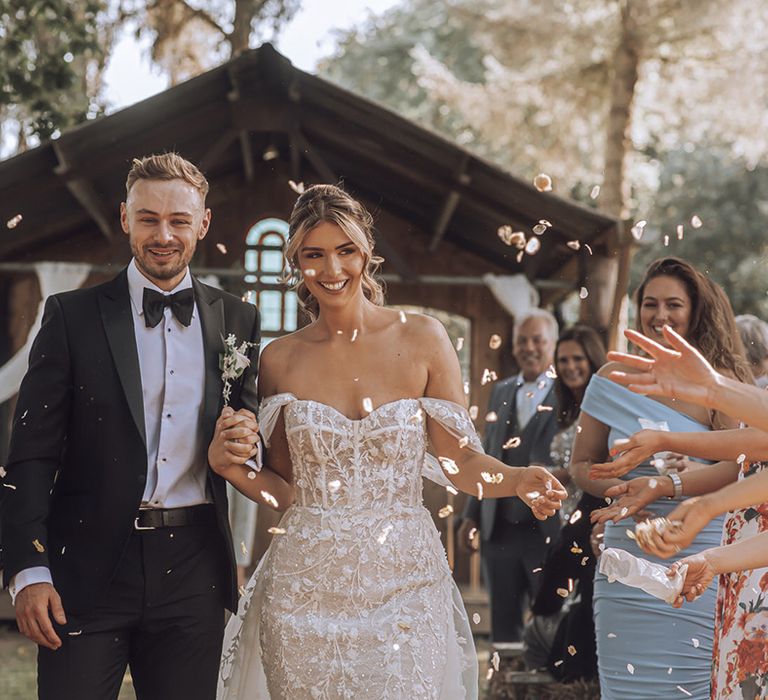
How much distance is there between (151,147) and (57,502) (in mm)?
7296

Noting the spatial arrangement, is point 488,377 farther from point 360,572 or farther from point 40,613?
point 40,613

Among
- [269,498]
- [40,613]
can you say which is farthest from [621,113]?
[40,613]

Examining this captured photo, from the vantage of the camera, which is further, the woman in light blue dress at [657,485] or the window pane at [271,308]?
the window pane at [271,308]

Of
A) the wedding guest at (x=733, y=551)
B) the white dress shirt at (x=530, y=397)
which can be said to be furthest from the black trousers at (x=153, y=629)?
the white dress shirt at (x=530, y=397)

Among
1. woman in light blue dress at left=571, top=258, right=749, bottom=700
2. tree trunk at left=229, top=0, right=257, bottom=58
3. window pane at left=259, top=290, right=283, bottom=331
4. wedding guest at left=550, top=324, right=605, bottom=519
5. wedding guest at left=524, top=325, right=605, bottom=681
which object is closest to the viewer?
woman in light blue dress at left=571, top=258, right=749, bottom=700

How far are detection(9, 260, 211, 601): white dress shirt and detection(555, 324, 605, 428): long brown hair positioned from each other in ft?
10.8

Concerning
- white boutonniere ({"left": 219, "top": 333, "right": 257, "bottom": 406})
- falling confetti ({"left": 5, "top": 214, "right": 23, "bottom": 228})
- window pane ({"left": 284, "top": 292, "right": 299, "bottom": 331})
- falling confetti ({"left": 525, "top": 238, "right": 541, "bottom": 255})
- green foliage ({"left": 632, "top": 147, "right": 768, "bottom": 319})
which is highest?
green foliage ({"left": 632, "top": 147, "right": 768, "bottom": 319})

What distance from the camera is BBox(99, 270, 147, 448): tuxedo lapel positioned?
3.60 meters

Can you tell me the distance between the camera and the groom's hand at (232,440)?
351 centimetres

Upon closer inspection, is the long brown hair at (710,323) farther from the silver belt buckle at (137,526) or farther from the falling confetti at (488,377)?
the falling confetti at (488,377)

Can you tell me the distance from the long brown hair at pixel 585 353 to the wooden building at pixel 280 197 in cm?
295

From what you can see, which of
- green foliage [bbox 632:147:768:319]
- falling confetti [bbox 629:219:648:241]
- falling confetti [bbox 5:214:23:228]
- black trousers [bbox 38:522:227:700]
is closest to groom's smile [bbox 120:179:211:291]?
black trousers [bbox 38:522:227:700]

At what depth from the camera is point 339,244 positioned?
392cm

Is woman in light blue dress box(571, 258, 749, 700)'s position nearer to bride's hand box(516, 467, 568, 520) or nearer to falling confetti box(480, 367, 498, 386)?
bride's hand box(516, 467, 568, 520)
